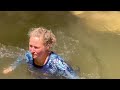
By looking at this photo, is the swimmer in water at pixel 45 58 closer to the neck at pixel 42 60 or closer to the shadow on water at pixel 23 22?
the neck at pixel 42 60

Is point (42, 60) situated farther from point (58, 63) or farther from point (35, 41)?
point (35, 41)

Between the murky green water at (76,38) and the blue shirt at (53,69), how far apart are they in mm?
125

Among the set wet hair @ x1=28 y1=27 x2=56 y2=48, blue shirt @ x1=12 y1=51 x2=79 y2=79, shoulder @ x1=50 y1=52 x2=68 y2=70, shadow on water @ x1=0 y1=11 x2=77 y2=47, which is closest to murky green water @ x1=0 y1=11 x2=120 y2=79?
shadow on water @ x1=0 y1=11 x2=77 y2=47

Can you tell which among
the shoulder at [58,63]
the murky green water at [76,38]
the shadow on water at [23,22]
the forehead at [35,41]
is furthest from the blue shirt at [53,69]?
the shadow on water at [23,22]

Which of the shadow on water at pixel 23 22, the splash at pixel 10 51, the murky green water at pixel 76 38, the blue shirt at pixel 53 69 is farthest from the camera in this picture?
the shadow on water at pixel 23 22

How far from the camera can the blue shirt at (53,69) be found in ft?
9.00

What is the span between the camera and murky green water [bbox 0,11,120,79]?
3.47 metres

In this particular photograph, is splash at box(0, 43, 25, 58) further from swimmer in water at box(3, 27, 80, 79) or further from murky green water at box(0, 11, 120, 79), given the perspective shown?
swimmer in water at box(3, 27, 80, 79)

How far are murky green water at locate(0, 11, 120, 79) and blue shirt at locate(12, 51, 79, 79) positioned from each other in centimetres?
12

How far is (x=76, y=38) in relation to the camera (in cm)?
398

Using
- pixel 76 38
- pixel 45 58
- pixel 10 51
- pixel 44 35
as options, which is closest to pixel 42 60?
pixel 45 58

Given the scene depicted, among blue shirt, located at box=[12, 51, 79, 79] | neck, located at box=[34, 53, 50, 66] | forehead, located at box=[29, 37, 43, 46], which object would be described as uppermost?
forehead, located at box=[29, 37, 43, 46]
